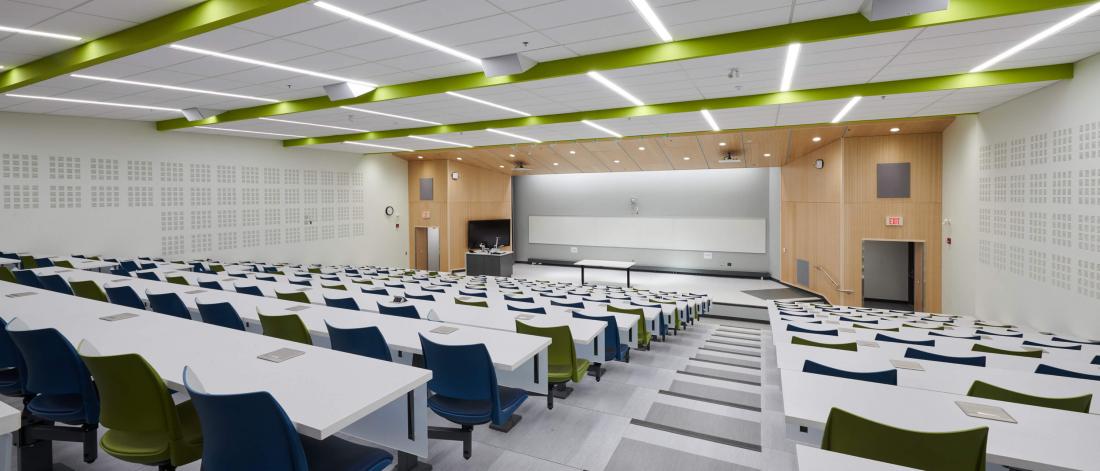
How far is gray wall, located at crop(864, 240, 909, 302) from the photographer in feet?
46.8

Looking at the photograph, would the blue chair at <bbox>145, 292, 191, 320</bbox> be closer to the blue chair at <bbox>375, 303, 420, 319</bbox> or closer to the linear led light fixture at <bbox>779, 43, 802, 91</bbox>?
the blue chair at <bbox>375, 303, 420, 319</bbox>

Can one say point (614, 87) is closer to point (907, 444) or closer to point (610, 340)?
point (610, 340)

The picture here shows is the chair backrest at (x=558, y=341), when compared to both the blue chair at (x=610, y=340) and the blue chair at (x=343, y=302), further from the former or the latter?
the blue chair at (x=343, y=302)

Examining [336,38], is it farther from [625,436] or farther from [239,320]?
[625,436]

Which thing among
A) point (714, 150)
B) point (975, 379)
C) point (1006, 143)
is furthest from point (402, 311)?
point (714, 150)

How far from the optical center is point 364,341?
3.35 m

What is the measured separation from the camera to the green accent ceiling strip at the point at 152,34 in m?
4.56

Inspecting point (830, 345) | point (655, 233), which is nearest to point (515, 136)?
point (655, 233)

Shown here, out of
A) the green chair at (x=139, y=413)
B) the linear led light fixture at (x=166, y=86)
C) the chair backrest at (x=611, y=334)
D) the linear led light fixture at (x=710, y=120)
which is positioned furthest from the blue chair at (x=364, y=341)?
the linear led light fixture at (x=710, y=120)

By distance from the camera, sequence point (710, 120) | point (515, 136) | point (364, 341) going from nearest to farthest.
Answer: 1. point (364, 341)
2. point (710, 120)
3. point (515, 136)

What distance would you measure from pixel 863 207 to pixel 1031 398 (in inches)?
437

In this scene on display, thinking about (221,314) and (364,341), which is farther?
(221,314)

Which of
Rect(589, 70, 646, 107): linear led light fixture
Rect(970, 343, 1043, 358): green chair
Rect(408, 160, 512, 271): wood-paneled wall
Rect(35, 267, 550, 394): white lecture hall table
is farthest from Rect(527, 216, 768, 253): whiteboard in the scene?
Rect(35, 267, 550, 394): white lecture hall table

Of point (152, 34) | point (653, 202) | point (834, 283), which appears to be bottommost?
point (834, 283)
